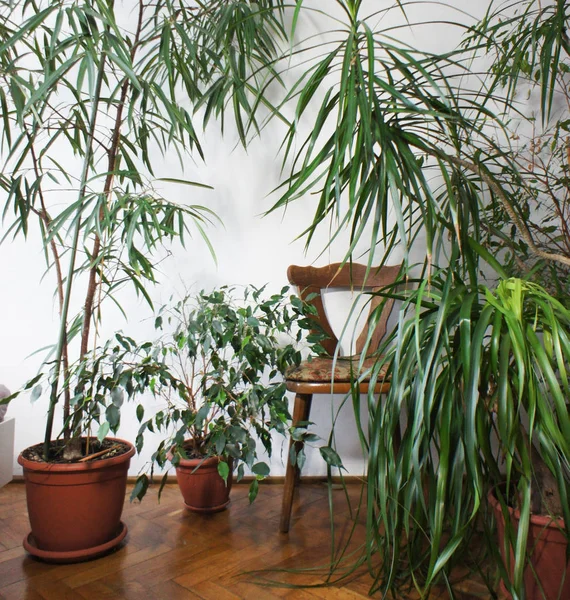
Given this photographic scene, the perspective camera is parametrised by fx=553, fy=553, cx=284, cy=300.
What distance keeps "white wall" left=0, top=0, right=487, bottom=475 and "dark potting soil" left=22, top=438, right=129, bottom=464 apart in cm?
49

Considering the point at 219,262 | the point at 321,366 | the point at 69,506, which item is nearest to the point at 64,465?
the point at 69,506

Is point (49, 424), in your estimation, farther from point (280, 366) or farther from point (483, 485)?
point (483, 485)

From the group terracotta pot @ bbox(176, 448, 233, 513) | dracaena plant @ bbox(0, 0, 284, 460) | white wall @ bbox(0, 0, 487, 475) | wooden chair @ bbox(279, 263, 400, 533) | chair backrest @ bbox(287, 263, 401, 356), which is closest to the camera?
dracaena plant @ bbox(0, 0, 284, 460)

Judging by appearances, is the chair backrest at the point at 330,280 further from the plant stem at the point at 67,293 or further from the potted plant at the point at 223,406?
the plant stem at the point at 67,293

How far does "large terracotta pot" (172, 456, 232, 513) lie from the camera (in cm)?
180

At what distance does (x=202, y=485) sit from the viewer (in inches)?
71.1

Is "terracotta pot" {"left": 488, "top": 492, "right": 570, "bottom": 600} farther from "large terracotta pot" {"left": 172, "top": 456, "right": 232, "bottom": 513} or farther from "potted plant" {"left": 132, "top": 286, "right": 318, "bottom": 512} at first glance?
"large terracotta pot" {"left": 172, "top": 456, "right": 232, "bottom": 513}

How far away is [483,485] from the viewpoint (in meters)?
1.05

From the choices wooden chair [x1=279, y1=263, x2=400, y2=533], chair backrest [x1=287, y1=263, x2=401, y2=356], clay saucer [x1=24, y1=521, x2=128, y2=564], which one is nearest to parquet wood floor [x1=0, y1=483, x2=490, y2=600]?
clay saucer [x1=24, y1=521, x2=128, y2=564]

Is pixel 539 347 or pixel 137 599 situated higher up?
pixel 539 347

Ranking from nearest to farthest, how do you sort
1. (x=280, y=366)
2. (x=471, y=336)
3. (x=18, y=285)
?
1. (x=471, y=336)
2. (x=280, y=366)
3. (x=18, y=285)

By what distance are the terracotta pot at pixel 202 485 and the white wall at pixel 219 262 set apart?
0.36m

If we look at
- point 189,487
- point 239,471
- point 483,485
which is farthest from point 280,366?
point 483,485

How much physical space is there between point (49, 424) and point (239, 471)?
53 cm
